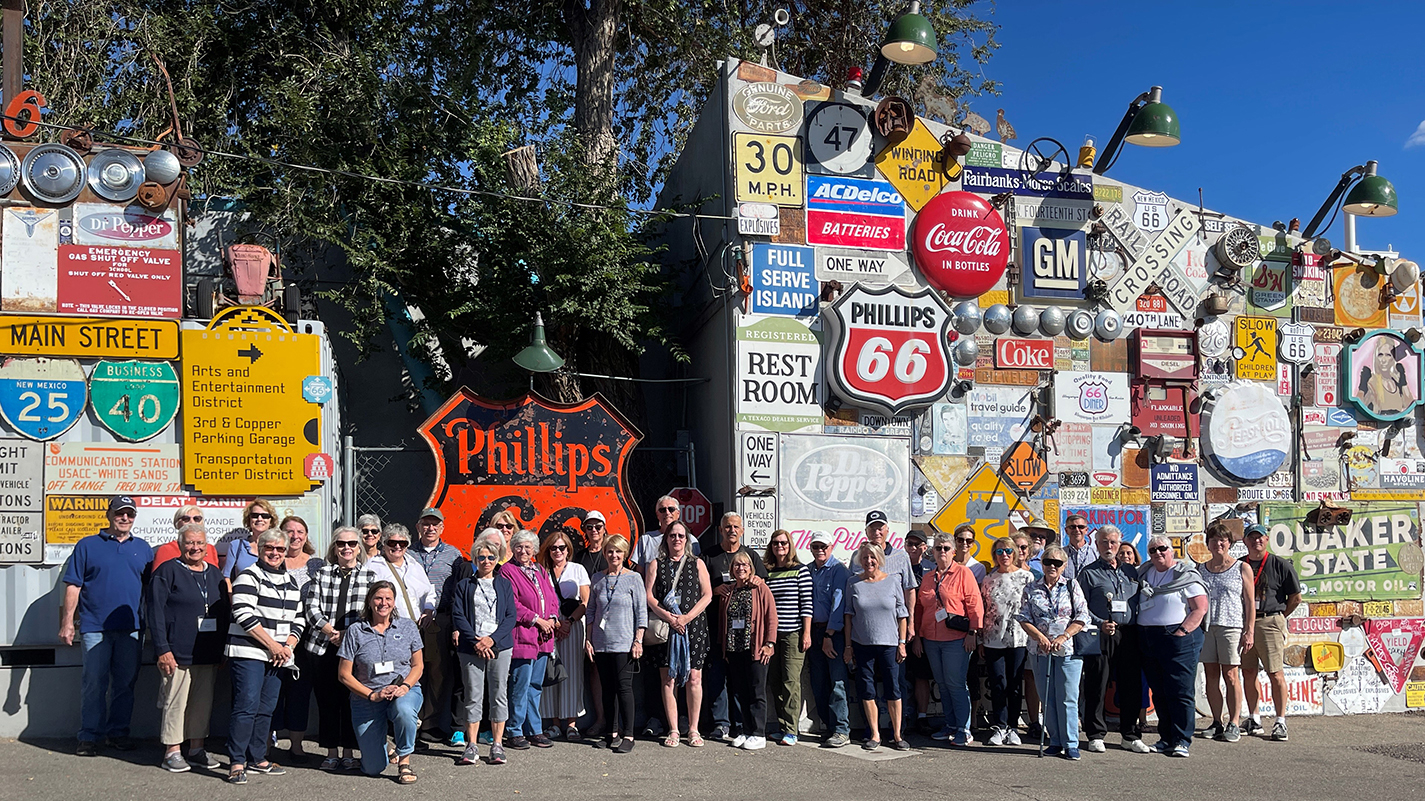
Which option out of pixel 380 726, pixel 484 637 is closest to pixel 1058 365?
pixel 484 637

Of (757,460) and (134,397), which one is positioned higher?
(134,397)

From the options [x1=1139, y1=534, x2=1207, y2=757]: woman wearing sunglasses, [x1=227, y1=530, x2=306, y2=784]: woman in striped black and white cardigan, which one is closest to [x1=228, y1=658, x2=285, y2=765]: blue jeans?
[x1=227, y1=530, x2=306, y2=784]: woman in striped black and white cardigan

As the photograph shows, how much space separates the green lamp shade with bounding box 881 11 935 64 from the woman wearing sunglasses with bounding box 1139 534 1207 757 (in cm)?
460

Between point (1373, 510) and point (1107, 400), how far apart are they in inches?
123

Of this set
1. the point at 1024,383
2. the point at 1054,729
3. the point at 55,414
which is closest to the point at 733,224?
the point at 1024,383

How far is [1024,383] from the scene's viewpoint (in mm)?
11133

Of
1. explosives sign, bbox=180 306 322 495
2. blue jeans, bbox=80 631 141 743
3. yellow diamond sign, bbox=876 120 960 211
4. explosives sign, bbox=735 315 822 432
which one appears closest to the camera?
blue jeans, bbox=80 631 141 743

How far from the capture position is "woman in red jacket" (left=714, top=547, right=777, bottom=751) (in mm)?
8766

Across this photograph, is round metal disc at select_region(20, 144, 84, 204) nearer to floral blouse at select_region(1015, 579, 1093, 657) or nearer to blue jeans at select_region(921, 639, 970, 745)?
blue jeans at select_region(921, 639, 970, 745)

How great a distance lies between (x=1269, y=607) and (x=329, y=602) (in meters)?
7.69

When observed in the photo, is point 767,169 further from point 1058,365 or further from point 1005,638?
point 1005,638

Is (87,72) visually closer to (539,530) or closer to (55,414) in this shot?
(55,414)

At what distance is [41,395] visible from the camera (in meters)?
8.91

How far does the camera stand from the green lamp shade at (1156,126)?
1085 cm
